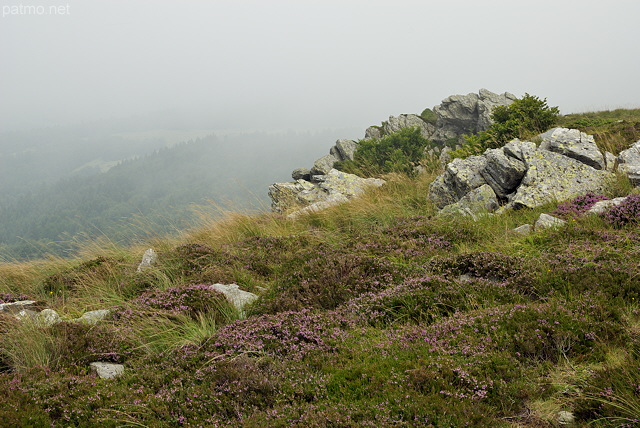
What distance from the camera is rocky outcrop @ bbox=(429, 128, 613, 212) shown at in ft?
36.0

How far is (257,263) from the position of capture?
9289 millimetres

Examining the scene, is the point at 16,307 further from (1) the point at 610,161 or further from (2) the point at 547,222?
(1) the point at 610,161

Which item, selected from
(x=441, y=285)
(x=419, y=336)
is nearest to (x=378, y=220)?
(x=441, y=285)

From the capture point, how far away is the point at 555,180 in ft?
36.8

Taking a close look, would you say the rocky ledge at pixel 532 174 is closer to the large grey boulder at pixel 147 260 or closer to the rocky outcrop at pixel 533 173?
the rocky outcrop at pixel 533 173

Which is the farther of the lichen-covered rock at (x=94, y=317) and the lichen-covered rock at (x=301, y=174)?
the lichen-covered rock at (x=301, y=174)

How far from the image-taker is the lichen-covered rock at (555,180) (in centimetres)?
1082

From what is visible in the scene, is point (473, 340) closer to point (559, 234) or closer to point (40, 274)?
point (559, 234)

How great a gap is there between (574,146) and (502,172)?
2304 mm

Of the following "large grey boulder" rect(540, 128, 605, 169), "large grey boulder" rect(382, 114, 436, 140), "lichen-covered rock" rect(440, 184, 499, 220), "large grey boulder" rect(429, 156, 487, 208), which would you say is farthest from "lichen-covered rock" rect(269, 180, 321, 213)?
"large grey boulder" rect(382, 114, 436, 140)

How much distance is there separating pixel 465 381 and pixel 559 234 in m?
5.33

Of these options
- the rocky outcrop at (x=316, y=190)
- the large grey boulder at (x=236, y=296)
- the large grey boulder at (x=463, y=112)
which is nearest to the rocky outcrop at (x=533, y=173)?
the rocky outcrop at (x=316, y=190)

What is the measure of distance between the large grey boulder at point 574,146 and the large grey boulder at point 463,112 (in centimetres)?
2074

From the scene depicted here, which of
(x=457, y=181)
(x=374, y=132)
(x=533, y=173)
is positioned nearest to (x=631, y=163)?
(x=533, y=173)
